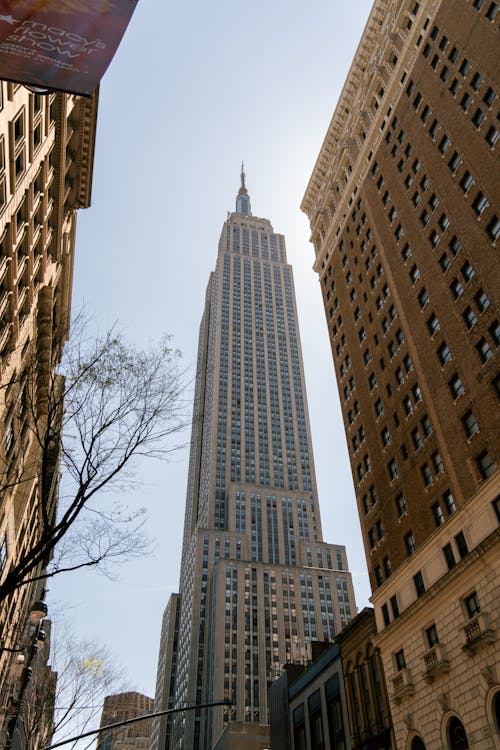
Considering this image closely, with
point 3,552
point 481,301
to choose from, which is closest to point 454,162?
point 481,301

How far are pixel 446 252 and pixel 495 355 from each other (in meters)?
10.5

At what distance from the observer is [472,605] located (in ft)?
92.7

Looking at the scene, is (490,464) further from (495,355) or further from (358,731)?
(358,731)

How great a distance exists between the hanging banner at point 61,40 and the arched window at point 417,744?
1309 inches

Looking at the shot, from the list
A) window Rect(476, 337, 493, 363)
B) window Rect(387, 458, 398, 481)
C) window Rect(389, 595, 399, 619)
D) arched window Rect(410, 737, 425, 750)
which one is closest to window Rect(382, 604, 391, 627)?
window Rect(389, 595, 399, 619)

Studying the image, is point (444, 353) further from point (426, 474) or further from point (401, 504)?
point (401, 504)

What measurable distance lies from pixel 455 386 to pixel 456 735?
726 inches

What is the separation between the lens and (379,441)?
43.4 metres

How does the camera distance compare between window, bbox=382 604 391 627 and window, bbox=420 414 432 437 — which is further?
window, bbox=420 414 432 437

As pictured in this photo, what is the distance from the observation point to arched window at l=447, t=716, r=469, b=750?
26797mm

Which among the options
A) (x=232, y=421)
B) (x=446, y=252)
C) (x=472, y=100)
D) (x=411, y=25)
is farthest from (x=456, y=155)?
(x=232, y=421)

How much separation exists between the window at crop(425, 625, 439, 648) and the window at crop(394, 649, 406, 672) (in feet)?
10.4

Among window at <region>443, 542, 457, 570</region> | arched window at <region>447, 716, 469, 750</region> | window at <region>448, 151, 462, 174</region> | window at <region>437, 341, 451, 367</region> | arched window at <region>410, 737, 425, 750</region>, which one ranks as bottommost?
arched window at <region>447, 716, 469, 750</region>

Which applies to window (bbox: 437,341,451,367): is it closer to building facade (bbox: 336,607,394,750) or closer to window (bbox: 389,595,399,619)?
window (bbox: 389,595,399,619)
